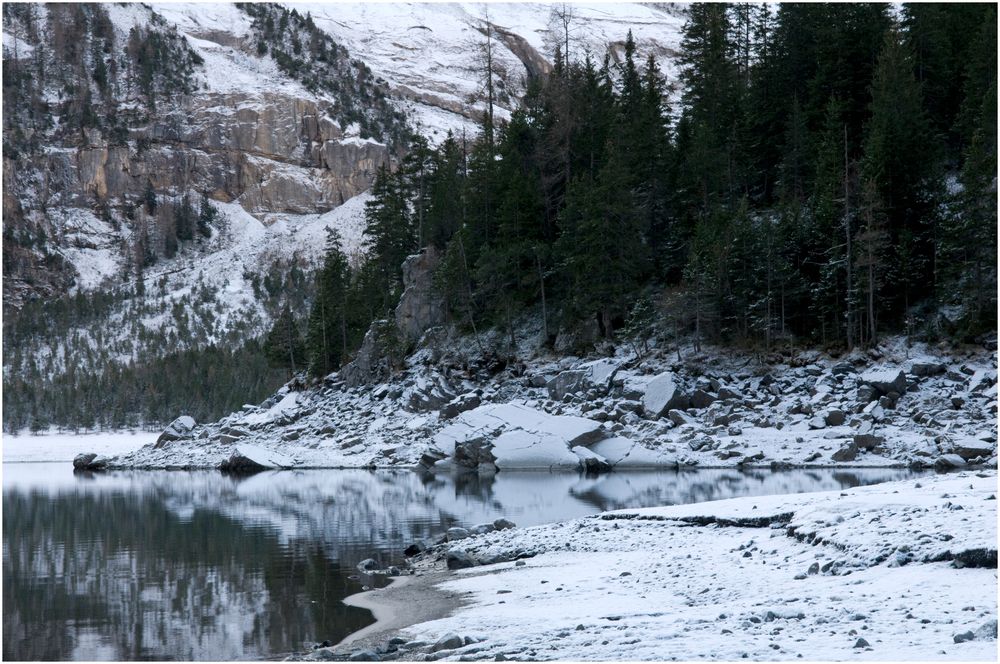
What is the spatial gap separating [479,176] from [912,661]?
60436 mm

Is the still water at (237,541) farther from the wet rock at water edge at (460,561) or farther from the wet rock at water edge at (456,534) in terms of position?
the wet rock at water edge at (460,561)

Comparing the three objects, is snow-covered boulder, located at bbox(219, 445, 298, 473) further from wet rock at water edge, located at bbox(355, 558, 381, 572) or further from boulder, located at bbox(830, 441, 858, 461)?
wet rock at water edge, located at bbox(355, 558, 381, 572)

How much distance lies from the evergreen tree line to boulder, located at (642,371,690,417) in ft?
19.6

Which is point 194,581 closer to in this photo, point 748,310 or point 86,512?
point 86,512

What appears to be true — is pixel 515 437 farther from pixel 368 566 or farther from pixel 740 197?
pixel 740 197

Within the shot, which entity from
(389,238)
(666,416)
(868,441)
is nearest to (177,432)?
(389,238)

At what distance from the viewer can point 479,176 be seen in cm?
6662

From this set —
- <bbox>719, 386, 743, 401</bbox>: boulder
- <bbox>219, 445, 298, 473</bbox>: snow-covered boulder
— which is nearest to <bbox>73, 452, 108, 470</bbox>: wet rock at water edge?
<bbox>219, 445, 298, 473</bbox>: snow-covered boulder

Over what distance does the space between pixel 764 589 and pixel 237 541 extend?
13.9 meters

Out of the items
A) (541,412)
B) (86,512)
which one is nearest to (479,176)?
(541,412)

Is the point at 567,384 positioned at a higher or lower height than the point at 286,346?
higher

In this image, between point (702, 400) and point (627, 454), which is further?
point (702, 400)

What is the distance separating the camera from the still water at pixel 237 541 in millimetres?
12797

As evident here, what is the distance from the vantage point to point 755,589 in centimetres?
1204
